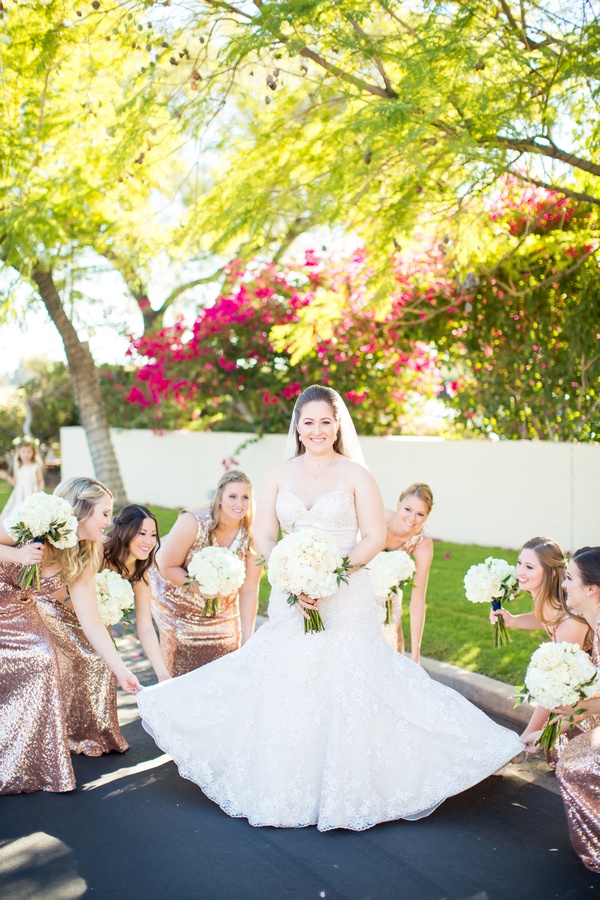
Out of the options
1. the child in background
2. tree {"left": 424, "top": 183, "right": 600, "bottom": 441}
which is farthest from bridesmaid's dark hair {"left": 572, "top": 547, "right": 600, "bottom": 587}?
the child in background

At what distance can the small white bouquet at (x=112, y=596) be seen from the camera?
591cm

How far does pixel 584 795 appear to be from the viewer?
14.5 feet

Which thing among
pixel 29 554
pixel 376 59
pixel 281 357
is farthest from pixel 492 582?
pixel 281 357

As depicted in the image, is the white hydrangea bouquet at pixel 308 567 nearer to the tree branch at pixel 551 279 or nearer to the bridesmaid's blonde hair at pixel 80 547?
the bridesmaid's blonde hair at pixel 80 547

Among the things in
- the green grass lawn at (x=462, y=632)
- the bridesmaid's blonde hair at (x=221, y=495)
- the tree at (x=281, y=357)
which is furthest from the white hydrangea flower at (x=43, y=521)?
the tree at (x=281, y=357)

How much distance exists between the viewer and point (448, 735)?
5141mm

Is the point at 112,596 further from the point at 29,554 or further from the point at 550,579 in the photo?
the point at 550,579

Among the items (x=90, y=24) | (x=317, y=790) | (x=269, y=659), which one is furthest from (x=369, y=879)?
(x=90, y=24)

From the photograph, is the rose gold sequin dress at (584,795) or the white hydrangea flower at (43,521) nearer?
the rose gold sequin dress at (584,795)

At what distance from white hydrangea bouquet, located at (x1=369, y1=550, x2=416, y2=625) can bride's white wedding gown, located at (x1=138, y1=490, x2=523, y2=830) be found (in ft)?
3.30

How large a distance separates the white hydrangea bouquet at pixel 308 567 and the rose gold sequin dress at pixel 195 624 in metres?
1.87

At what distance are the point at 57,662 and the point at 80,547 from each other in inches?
28.2

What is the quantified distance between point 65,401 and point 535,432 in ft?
55.7

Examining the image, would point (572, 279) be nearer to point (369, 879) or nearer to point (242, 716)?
point (242, 716)
